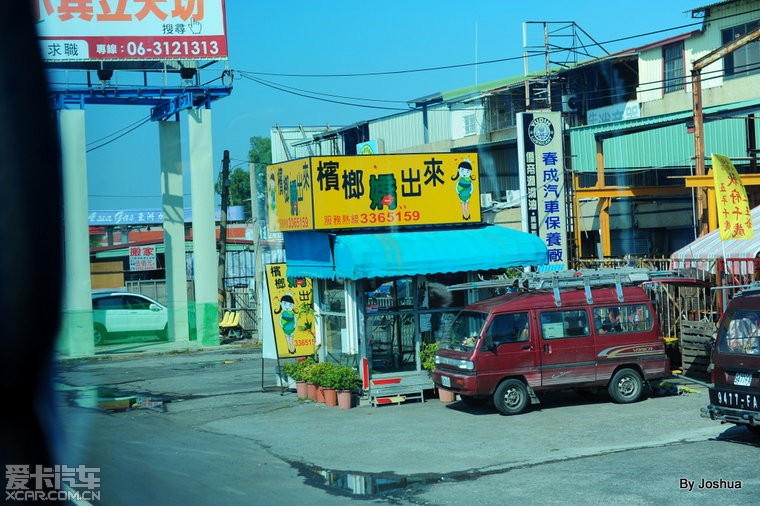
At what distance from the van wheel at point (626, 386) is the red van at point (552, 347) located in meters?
0.02

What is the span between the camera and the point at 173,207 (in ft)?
111

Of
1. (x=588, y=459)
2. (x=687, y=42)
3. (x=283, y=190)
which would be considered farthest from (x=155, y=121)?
(x=588, y=459)

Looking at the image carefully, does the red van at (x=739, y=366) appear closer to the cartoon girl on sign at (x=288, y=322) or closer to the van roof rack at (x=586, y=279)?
the van roof rack at (x=586, y=279)

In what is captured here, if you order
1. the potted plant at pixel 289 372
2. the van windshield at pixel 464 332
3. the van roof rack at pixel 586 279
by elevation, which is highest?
the van roof rack at pixel 586 279

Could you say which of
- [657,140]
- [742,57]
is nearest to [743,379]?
[657,140]

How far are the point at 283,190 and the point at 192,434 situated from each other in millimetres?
5860

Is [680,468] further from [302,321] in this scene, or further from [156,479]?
[302,321]

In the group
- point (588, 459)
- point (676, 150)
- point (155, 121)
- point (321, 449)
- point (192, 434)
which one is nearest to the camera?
point (588, 459)

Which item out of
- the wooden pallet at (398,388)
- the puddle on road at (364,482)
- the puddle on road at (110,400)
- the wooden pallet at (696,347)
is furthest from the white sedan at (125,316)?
the puddle on road at (364,482)

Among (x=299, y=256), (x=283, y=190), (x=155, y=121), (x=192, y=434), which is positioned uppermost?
(x=155, y=121)

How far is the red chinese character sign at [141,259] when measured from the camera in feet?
159

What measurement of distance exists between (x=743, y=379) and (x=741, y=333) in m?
0.67

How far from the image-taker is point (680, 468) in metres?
10.4

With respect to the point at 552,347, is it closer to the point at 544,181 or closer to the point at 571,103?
the point at 544,181
